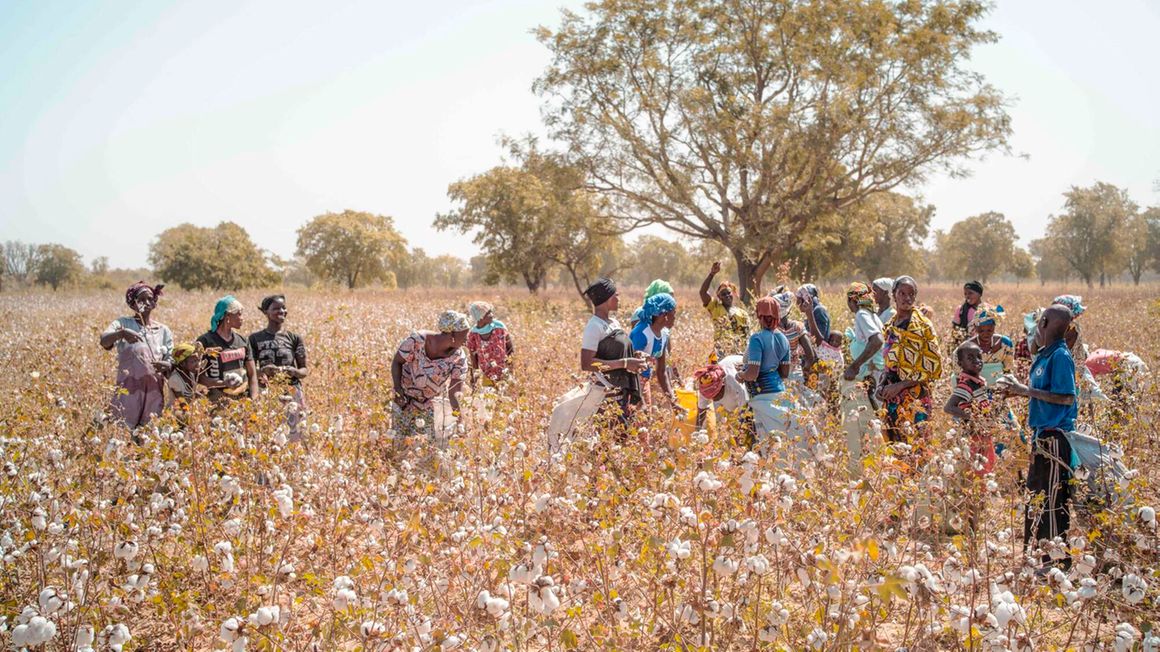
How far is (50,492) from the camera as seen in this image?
3.29 metres

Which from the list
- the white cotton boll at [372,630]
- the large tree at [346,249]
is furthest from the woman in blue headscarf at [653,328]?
the large tree at [346,249]

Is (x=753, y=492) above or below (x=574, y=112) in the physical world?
below

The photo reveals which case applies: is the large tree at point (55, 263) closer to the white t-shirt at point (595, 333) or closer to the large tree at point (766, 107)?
the large tree at point (766, 107)

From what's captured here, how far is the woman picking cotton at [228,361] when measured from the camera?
17.7ft

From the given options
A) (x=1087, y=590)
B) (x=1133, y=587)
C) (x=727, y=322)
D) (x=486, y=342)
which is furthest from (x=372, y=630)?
(x=727, y=322)

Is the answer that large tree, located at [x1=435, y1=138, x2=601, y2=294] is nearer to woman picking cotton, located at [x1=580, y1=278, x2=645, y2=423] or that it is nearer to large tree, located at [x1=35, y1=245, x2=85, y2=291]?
woman picking cotton, located at [x1=580, y1=278, x2=645, y2=423]

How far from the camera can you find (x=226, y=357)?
214 inches

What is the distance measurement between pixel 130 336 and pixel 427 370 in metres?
2.28

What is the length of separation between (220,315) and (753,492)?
451cm

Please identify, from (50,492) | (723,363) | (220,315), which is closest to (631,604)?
(723,363)

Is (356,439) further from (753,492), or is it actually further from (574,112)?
(574,112)

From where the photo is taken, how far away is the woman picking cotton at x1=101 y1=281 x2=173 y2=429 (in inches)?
214

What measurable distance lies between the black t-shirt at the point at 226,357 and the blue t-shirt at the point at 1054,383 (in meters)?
5.40

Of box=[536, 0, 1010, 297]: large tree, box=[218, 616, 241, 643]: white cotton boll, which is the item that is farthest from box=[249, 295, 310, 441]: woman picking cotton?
box=[536, 0, 1010, 297]: large tree
